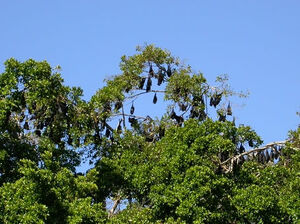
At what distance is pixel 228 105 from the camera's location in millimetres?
32156

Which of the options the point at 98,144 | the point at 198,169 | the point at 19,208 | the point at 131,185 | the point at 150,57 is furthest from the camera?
the point at 150,57

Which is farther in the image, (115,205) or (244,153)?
(115,205)

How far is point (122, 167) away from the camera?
94.0 ft

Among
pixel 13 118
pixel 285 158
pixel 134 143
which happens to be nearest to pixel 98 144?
pixel 134 143

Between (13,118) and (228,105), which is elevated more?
(228,105)

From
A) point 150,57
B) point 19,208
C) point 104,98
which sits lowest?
point 19,208

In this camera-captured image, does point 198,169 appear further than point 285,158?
No

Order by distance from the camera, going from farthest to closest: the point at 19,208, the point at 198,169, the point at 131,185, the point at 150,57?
the point at 150,57 < the point at 131,185 < the point at 198,169 < the point at 19,208

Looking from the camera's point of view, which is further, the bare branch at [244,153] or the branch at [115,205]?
the branch at [115,205]

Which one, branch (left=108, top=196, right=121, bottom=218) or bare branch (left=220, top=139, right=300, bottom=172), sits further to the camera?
branch (left=108, top=196, right=121, bottom=218)

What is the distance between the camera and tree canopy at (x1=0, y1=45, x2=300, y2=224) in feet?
81.2

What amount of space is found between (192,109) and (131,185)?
527 centimetres

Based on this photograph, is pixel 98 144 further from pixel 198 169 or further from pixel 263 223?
pixel 263 223

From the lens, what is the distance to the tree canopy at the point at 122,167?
24750 millimetres
